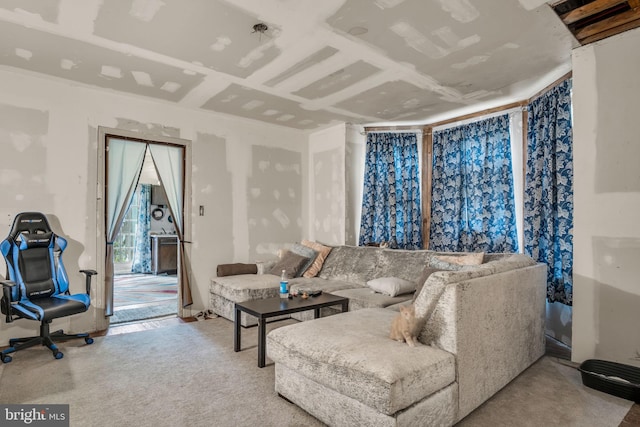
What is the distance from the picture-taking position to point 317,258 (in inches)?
193

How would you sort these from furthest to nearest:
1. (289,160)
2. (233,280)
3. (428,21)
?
(289,160) < (233,280) < (428,21)

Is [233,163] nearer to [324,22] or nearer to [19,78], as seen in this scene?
[19,78]

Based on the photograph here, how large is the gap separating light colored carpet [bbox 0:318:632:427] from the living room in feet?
2.13

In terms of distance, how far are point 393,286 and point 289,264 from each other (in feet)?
5.27

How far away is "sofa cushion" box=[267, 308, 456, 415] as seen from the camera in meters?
1.72

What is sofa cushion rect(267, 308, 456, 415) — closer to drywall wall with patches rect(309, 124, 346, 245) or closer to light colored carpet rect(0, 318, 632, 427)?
light colored carpet rect(0, 318, 632, 427)

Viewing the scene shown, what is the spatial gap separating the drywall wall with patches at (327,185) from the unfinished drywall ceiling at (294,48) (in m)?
1.10

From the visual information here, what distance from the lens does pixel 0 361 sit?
2998 mm

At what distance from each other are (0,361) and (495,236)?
5.10 meters

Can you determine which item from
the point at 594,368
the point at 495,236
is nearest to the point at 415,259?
the point at 495,236

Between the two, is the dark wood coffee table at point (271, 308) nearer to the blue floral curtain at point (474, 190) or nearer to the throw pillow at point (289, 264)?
the throw pillow at point (289, 264)

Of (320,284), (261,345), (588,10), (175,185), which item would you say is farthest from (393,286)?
(175,185)

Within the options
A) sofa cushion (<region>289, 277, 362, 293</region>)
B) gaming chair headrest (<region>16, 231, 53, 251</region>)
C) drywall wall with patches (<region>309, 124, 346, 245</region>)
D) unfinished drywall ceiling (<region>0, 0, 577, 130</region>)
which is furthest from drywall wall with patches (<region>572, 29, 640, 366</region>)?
gaming chair headrest (<region>16, 231, 53, 251</region>)

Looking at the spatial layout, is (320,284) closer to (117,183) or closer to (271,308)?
(271,308)
